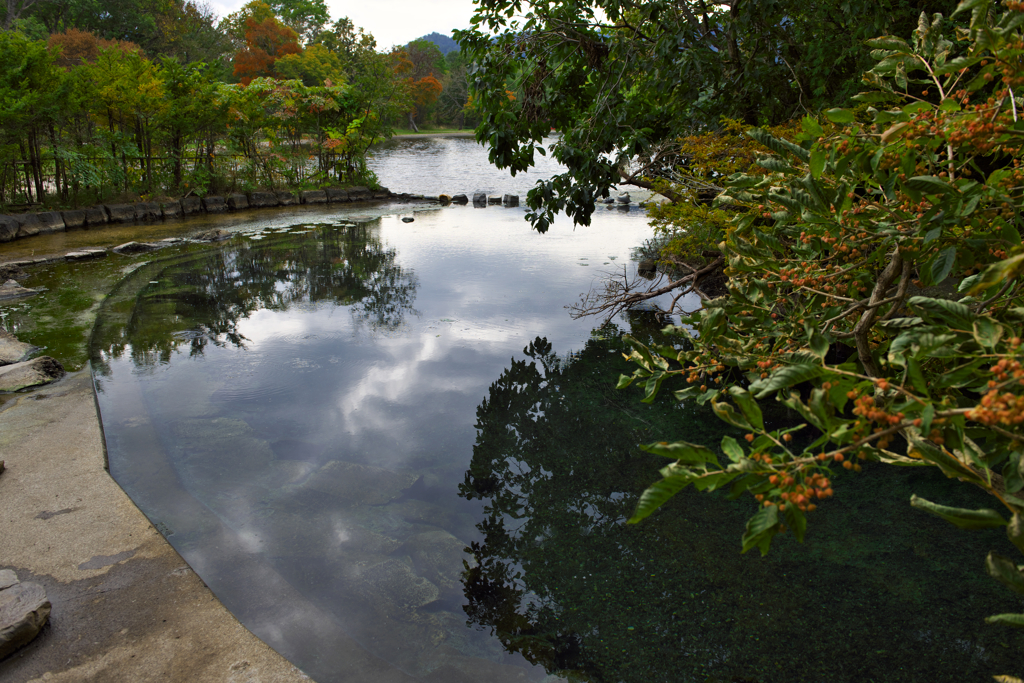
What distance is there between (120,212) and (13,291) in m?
5.76

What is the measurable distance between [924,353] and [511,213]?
1518cm

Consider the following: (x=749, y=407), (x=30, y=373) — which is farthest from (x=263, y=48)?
(x=749, y=407)

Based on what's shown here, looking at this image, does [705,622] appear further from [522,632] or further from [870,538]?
[870,538]

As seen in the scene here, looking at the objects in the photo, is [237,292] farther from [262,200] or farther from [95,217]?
[262,200]

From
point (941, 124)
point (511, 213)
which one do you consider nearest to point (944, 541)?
point (941, 124)

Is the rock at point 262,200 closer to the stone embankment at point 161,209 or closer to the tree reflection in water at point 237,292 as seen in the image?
the stone embankment at point 161,209

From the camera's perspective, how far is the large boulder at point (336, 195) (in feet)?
57.8

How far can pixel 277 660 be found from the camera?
2.43 metres

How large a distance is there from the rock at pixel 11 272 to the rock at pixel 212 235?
3.50 meters

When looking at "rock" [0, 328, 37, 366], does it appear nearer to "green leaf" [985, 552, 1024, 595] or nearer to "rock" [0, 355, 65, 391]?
"rock" [0, 355, 65, 391]

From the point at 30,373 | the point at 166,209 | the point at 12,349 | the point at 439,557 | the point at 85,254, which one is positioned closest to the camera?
the point at 439,557

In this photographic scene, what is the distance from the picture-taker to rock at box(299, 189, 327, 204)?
17.2 metres

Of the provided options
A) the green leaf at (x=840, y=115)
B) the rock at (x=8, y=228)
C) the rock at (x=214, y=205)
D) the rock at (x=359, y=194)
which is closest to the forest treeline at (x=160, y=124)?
the rock at (x=214, y=205)

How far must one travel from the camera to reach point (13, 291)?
7.89 metres
